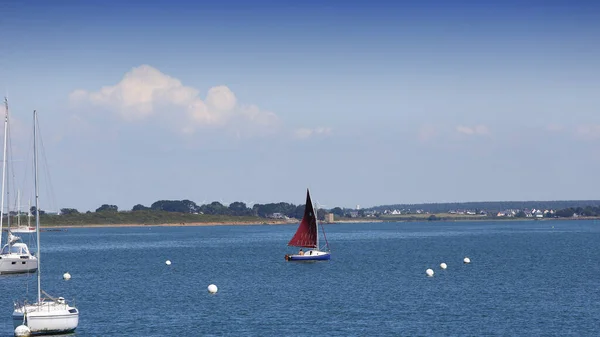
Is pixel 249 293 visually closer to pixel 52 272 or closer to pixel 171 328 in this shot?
pixel 171 328

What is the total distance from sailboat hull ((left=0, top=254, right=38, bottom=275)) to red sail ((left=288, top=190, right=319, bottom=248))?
42.4m

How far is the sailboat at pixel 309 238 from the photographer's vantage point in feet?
438

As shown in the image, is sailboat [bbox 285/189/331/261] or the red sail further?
the red sail

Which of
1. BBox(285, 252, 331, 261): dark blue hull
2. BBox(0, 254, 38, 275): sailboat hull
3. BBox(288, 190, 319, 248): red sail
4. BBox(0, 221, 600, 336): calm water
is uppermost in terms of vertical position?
BBox(288, 190, 319, 248): red sail

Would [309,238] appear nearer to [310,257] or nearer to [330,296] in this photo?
[310,257]

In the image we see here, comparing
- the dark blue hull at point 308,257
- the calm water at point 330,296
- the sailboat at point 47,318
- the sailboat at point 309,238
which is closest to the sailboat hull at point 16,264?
the calm water at point 330,296

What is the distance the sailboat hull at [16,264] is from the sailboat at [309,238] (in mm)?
40738

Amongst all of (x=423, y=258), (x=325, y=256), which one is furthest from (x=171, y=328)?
(x=423, y=258)

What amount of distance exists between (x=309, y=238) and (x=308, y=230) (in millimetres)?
1970

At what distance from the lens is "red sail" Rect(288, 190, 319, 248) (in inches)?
5335

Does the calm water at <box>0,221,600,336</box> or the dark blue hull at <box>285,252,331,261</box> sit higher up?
the dark blue hull at <box>285,252,331,261</box>

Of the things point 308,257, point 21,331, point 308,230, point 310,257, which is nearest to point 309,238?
point 308,230

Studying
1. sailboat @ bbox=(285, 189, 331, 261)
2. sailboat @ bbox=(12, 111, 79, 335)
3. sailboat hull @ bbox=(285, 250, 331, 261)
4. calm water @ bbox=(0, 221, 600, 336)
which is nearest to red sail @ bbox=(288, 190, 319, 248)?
sailboat @ bbox=(285, 189, 331, 261)

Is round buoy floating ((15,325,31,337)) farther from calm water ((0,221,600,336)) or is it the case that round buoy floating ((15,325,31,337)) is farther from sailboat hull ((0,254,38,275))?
sailboat hull ((0,254,38,275))
